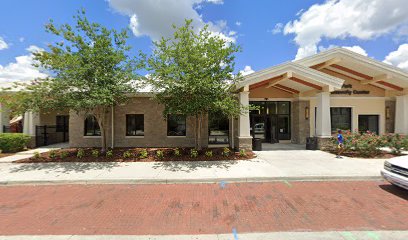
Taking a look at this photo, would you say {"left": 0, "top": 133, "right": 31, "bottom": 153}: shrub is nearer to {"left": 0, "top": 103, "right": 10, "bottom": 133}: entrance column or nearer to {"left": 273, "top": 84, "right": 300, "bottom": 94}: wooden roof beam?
{"left": 0, "top": 103, "right": 10, "bottom": 133}: entrance column

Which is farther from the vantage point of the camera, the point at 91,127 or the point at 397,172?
the point at 91,127

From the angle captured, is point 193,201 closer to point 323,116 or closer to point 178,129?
point 178,129

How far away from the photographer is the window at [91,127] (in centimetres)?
1371

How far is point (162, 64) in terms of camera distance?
9.55 m

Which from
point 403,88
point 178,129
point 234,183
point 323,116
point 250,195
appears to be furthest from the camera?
point 403,88

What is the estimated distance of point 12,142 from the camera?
39.4 ft

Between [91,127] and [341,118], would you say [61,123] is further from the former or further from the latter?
[341,118]

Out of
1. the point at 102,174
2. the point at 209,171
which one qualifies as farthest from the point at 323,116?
the point at 102,174

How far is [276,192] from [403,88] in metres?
16.2

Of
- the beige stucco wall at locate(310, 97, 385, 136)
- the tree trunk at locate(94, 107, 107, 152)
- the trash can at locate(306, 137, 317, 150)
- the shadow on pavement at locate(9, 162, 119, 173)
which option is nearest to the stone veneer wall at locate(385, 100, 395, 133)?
the beige stucco wall at locate(310, 97, 385, 136)

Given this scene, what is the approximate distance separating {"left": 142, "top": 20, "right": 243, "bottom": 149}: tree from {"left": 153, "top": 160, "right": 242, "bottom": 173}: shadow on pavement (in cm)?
245

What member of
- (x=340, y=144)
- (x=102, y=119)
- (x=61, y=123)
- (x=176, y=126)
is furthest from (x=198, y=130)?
(x=61, y=123)

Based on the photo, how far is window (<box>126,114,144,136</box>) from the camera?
13727 millimetres

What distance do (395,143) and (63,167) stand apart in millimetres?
16949
